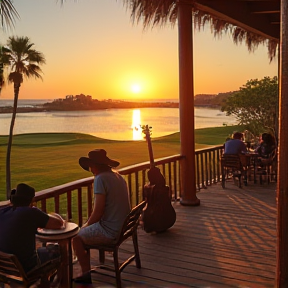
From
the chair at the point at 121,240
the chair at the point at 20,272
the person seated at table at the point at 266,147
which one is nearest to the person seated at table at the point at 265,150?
the person seated at table at the point at 266,147

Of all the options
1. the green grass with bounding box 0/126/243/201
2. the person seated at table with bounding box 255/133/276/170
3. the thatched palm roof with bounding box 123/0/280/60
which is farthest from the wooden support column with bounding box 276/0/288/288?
the green grass with bounding box 0/126/243/201

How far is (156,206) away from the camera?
15.6ft

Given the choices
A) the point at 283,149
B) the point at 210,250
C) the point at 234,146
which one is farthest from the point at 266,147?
the point at 283,149

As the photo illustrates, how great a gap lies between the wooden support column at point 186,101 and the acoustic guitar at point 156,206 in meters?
1.27

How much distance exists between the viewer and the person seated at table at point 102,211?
11.0ft

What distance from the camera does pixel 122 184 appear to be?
11.3 feet

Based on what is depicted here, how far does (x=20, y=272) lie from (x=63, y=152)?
95.4 ft

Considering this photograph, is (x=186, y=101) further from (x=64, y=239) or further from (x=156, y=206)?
(x=64, y=239)

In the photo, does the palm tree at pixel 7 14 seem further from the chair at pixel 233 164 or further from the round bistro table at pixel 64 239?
the chair at pixel 233 164

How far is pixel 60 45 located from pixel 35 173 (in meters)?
7.48

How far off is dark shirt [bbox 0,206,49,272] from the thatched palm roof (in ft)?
12.9

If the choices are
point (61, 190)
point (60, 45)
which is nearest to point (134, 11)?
point (61, 190)

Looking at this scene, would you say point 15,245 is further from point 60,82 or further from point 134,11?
point 60,82

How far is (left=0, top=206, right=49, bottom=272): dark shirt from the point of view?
8.59ft
